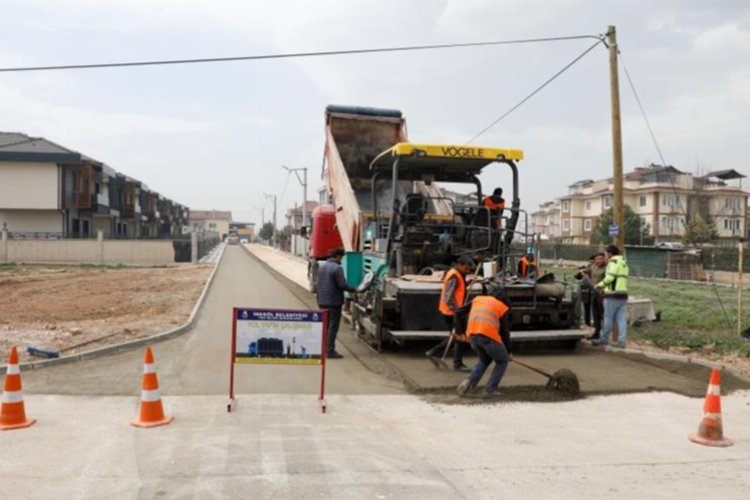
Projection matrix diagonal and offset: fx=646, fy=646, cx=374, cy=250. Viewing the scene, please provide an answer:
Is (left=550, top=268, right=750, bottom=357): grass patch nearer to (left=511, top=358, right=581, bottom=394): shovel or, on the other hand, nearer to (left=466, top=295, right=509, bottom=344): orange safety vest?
(left=511, top=358, right=581, bottom=394): shovel

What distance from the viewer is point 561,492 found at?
4.64 m

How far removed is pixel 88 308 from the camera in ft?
52.1

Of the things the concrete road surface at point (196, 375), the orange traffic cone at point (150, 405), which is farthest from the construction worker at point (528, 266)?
the orange traffic cone at point (150, 405)

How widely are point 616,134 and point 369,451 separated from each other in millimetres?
8837

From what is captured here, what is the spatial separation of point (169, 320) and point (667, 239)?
6321 cm

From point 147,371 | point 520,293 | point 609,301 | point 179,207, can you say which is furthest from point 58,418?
point 179,207

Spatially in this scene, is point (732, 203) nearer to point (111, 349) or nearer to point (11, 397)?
point (111, 349)

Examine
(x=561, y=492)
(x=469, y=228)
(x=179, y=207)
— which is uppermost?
(x=179, y=207)

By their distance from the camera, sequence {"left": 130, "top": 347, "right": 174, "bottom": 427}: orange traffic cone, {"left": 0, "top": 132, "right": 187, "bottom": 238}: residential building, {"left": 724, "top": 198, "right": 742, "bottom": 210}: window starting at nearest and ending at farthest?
1. {"left": 130, "top": 347, "right": 174, "bottom": 427}: orange traffic cone
2. {"left": 0, "top": 132, "right": 187, "bottom": 238}: residential building
3. {"left": 724, "top": 198, "right": 742, "bottom": 210}: window

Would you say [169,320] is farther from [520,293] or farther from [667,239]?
[667,239]

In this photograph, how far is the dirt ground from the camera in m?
10.8

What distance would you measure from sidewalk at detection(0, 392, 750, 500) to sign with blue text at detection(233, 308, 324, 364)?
20.4 inches

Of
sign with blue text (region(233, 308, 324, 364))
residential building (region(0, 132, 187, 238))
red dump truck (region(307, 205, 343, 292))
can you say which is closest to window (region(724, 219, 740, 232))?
residential building (region(0, 132, 187, 238))

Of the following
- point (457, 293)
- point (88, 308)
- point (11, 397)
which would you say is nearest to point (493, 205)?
point (457, 293)
